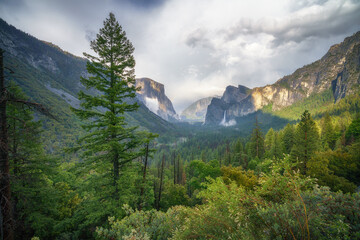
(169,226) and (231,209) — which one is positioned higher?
(231,209)

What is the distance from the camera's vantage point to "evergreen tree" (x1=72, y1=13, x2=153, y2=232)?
774cm

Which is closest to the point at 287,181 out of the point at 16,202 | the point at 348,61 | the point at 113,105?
the point at 113,105

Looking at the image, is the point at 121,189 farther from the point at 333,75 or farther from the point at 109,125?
the point at 333,75

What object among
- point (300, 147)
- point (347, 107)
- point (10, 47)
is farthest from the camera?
point (10, 47)

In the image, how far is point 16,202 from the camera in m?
9.25

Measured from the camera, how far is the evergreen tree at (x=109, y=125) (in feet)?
25.4

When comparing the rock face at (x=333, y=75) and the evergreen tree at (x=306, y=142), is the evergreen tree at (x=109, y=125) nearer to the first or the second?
the evergreen tree at (x=306, y=142)

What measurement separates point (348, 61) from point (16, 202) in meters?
208

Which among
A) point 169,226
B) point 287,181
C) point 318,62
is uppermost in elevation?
point 318,62

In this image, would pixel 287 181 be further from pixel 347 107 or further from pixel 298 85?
pixel 298 85

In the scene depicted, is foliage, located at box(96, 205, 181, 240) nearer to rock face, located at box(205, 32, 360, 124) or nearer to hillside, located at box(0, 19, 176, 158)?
hillside, located at box(0, 19, 176, 158)

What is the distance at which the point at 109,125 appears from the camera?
773 centimetres

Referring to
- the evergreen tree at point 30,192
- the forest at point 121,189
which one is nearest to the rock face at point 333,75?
the forest at point 121,189

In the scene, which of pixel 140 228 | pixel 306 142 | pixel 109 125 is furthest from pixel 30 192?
pixel 306 142
